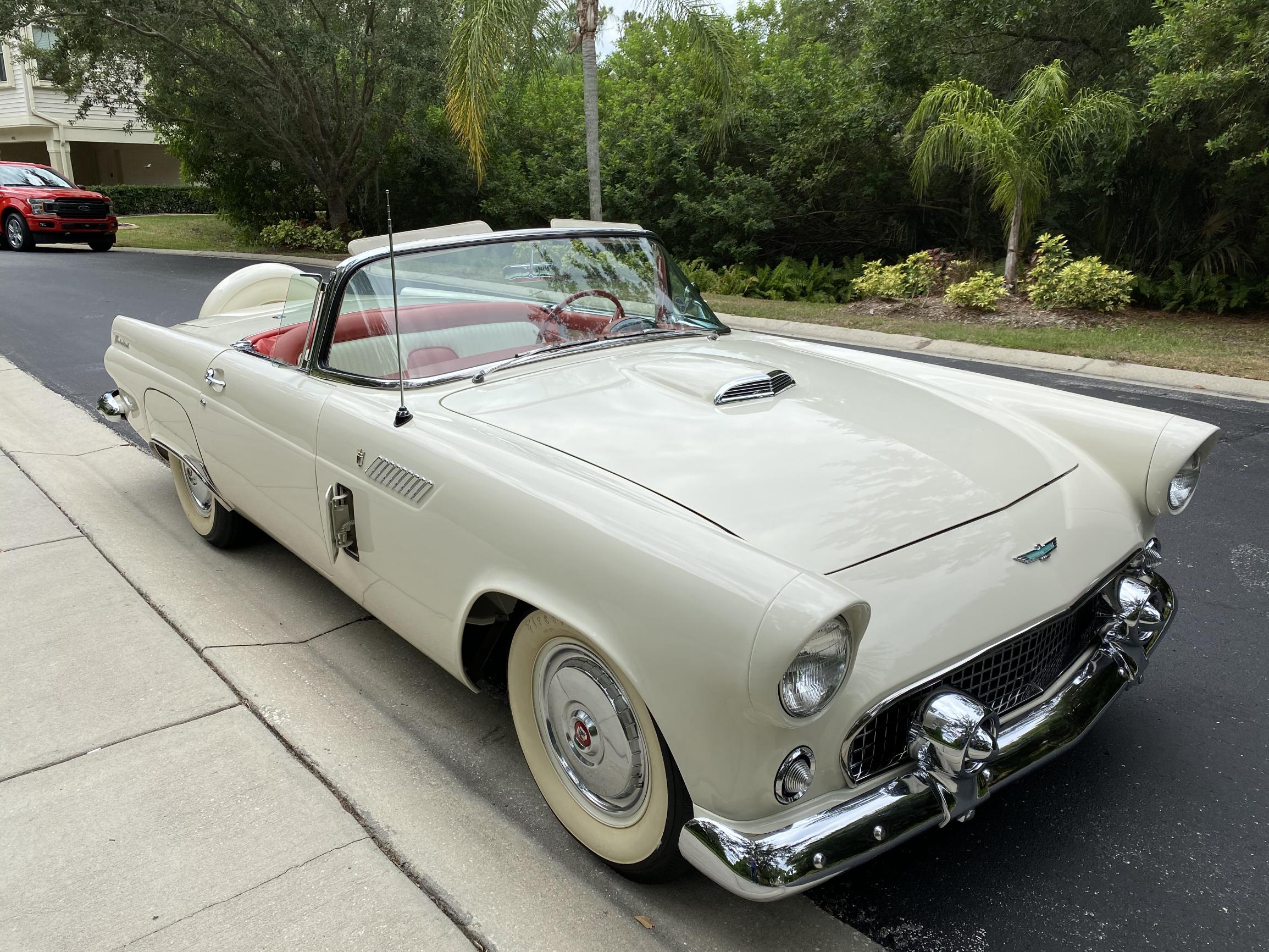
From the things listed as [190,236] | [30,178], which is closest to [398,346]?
[30,178]

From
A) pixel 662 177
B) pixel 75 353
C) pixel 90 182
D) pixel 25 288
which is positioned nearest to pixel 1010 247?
pixel 662 177

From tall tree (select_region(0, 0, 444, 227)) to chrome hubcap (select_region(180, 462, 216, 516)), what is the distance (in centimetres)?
1465

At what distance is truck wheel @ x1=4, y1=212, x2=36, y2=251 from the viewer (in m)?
18.8

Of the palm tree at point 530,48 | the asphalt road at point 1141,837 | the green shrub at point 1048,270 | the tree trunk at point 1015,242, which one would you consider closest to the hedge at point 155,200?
the palm tree at point 530,48

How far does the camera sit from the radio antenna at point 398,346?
9.14 feet

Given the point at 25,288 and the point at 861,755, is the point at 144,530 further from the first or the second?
the point at 25,288

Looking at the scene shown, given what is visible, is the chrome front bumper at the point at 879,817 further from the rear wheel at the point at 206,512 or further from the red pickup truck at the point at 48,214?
the red pickup truck at the point at 48,214

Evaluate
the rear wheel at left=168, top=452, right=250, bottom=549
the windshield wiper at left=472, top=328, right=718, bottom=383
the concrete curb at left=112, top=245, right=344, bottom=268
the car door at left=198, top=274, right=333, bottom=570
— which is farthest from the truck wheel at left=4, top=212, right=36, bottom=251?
the windshield wiper at left=472, top=328, right=718, bottom=383

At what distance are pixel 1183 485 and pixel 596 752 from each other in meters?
1.89

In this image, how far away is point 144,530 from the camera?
4551 mm

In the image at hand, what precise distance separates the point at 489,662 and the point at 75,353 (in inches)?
298

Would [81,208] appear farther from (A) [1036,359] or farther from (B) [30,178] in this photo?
(A) [1036,359]

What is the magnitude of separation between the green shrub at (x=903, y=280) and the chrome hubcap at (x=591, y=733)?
11.5 m

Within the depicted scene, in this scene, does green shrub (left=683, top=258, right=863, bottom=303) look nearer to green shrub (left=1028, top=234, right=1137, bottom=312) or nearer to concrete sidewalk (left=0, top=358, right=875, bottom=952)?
green shrub (left=1028, top=234, right=1137, bottom=312)
